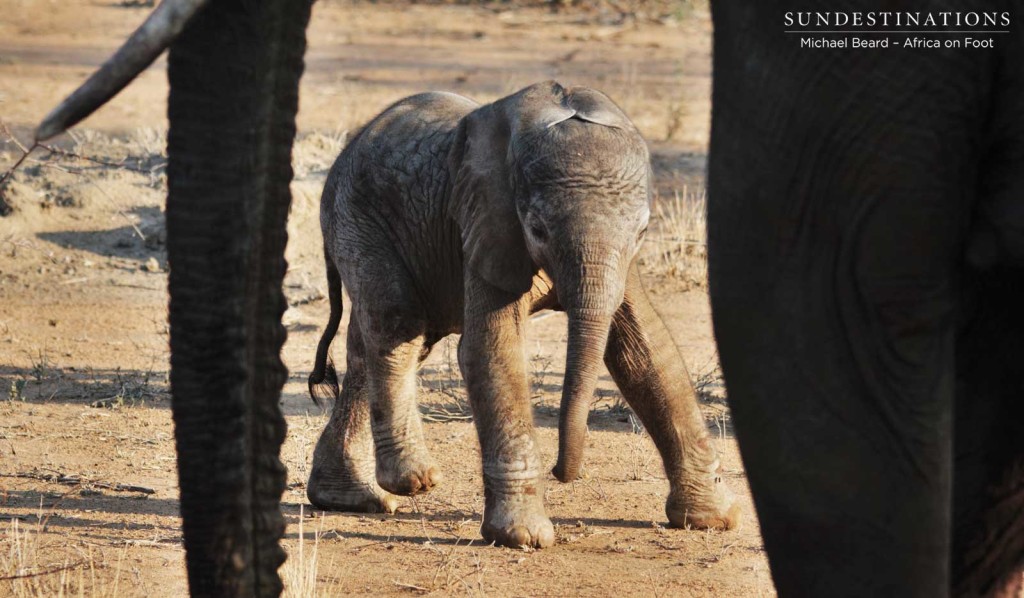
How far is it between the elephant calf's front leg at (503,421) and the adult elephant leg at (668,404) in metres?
0.43

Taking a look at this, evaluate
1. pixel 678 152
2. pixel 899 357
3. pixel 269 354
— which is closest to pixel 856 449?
pixel 899 357

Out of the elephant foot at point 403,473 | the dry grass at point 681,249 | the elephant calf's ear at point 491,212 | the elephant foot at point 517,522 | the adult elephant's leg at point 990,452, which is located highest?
the dry grass at point 681,249

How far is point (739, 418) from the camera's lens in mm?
2488

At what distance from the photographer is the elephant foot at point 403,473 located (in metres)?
5.90

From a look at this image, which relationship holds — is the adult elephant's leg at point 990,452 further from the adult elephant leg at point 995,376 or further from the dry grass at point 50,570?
the dry grass at point 50,570

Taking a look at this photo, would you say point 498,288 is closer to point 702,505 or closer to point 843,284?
point 702,505

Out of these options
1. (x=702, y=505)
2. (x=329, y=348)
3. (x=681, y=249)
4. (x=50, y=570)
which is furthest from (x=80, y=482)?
(x=681, y=249)

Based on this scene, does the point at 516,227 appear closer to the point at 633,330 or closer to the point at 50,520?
the point at 633,330

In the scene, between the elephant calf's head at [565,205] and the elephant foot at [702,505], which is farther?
the elephant foot at [702,505]

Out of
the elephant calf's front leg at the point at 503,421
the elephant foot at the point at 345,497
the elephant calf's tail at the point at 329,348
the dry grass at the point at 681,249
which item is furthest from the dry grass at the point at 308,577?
the dry grass at the point at 681,249

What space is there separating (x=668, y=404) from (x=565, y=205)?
0.97 metres

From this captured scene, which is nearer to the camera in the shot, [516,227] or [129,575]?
[129,575]

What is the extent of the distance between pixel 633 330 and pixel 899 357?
329cm

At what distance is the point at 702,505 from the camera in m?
5.70
